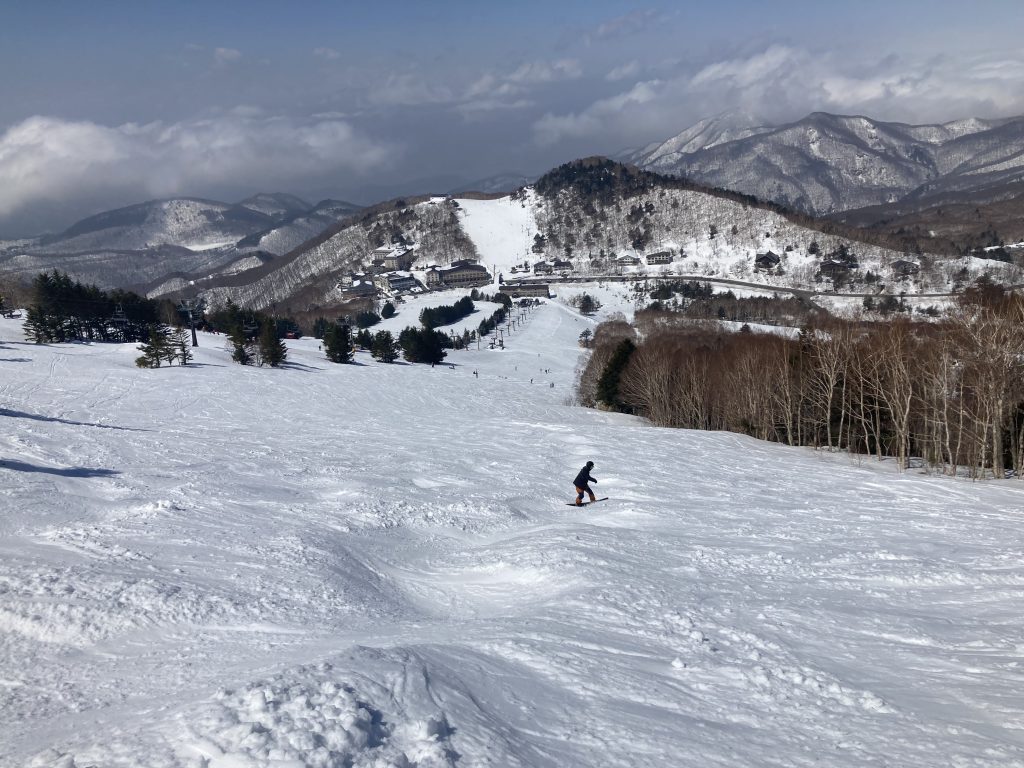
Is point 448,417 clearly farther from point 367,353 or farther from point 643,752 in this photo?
point 367,353

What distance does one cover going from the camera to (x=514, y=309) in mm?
147875

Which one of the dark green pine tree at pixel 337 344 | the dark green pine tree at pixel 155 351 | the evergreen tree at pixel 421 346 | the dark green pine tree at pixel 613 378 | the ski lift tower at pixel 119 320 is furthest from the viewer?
the evergreen tree at pixel 421 346

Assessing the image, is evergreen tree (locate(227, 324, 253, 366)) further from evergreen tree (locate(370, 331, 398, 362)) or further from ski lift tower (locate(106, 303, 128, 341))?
evergreen tree (locate(370, 331, 398, 362))

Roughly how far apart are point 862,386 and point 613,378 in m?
18.8

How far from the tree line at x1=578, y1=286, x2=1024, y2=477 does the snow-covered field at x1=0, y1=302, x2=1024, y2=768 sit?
26.7ft

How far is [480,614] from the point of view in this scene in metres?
10.2

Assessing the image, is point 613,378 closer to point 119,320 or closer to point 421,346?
point 421,346

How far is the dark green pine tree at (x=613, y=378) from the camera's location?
49.6 m

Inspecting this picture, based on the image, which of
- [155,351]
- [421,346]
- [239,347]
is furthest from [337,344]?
[155,351]

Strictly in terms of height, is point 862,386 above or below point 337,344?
below

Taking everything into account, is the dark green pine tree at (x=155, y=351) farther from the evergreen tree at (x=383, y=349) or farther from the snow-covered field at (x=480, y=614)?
the evergreen tree at (x=383, y=349)

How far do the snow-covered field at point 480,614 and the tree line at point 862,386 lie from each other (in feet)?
26.7

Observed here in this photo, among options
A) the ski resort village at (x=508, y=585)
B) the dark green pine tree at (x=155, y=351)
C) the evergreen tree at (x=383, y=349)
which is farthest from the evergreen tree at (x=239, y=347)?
the ski resort village at (x=508, y=585)

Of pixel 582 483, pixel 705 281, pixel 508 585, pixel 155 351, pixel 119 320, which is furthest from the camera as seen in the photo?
pixel 705 281
